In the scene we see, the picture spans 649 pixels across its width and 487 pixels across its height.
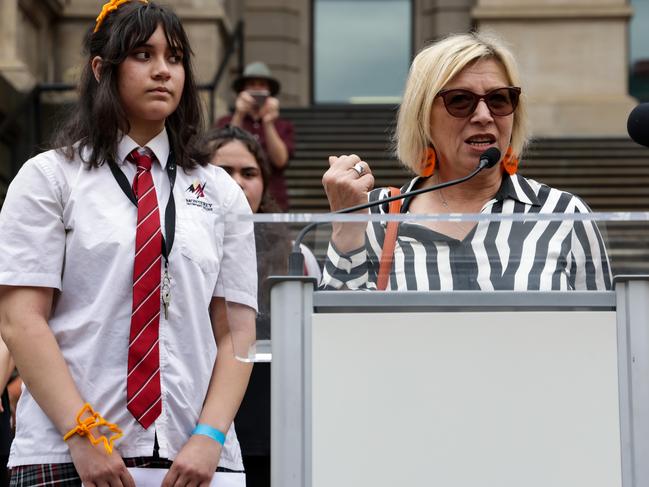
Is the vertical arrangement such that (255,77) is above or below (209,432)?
above

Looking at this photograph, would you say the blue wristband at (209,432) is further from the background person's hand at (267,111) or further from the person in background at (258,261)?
the background person's hand at (267,111)

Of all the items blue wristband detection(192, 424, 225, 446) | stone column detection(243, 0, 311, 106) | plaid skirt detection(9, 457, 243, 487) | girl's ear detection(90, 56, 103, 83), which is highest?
stone column detection(243, 0, 311, 106)

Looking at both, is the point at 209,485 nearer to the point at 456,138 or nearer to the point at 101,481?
the point at 101,481

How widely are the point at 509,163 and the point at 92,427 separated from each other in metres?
1.36

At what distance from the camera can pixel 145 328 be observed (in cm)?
335

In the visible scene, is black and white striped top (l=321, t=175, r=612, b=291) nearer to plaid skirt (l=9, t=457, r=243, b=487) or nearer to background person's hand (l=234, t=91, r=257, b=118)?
plaid skirt (l=9, t=457, r=243, b=487)

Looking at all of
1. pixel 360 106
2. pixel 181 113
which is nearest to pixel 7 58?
pixel 360 106

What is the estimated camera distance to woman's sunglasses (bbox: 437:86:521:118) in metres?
3.61

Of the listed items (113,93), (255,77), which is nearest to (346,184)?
(113,93)

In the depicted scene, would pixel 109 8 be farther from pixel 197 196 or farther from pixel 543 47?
pixel 543 47

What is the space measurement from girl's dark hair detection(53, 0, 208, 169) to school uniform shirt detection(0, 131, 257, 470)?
3.6 inches

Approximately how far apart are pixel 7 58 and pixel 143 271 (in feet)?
34.9

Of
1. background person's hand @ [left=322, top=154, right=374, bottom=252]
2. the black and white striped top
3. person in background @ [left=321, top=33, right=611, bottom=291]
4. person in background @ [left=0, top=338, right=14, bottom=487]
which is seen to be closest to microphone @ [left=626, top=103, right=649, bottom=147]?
person in background @ [left=321, top=33, right=611, bottom=291]

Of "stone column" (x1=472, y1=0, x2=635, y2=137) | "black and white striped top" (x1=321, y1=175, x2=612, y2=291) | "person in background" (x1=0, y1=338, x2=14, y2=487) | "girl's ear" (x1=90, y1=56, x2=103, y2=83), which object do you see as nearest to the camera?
"black and white striped top" (x1=321, y1=175, x2=612, y2=291)
